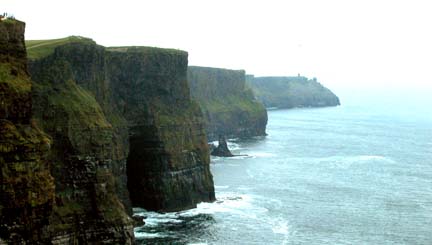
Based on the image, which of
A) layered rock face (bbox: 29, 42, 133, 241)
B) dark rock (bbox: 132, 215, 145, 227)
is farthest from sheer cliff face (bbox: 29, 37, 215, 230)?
dark rock (bbox: 132, 215, 145, 227)

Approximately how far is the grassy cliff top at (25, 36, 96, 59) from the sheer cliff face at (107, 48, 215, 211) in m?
14.2

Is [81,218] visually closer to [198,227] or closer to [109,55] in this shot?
[198,227]

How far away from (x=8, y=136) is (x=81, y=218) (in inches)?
721

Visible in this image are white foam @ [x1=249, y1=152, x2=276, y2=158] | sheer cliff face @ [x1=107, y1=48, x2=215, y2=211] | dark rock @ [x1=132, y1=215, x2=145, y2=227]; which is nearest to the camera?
dark rock @ [x1=132, y1=215, x2=145, y2=227]

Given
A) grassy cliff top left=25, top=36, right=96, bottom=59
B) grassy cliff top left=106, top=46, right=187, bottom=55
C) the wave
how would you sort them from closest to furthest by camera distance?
1. grassy cliff top left=25, top=36, right=96, bottom=59
2. grassy cliff top left=106, top=46, right=187, bottom=55
3. the wave

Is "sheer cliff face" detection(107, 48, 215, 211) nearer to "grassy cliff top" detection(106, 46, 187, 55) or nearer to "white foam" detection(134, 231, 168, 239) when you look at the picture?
"grassy cliff top" detection(106, 46, 187, 55)

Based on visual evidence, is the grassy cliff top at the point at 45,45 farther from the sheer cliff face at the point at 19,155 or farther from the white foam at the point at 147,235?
the white foam at the point at 147,235

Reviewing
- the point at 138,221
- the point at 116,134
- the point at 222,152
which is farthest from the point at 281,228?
the point at 222,152

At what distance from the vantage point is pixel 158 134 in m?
97.5

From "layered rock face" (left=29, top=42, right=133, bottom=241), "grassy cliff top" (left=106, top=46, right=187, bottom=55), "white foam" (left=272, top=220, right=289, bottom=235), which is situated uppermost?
"grassy cliff top" (left=106, top=46, right=187, bottom=55)

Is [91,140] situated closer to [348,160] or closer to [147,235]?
[147,235]

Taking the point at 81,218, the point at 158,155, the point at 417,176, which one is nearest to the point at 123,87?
the point at 158,155

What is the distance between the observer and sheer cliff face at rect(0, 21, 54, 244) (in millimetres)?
53844

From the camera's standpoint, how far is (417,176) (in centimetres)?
13450
